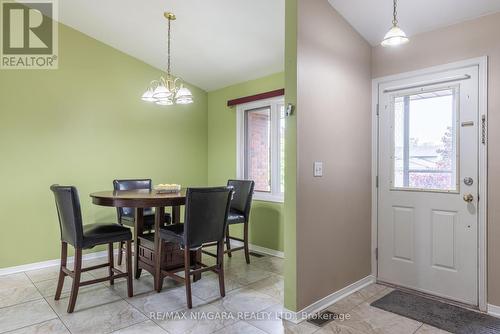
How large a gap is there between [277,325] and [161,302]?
101 centimetres

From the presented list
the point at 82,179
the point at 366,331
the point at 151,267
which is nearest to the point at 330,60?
the point at 366,331

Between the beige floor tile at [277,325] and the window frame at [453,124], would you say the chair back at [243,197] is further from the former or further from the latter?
the window frame at [453,124]

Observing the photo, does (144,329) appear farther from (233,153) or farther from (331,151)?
(233,153)

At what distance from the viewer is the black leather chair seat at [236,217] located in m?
3.66

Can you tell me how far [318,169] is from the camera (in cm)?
257

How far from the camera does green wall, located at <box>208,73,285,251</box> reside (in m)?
4.12

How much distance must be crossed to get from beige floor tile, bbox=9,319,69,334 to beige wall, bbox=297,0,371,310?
1.71 metres

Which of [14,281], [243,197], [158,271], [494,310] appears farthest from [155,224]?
[494,310]

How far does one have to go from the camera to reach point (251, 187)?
3.88 meters

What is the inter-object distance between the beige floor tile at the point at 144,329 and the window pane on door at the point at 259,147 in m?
2.41

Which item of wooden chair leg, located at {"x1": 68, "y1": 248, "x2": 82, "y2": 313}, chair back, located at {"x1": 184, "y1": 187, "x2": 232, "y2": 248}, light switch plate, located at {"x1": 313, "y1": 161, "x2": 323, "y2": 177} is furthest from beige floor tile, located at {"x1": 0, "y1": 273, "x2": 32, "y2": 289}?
light switch plate, located at {"x1": 313, "y1": 161, "x2": 323, "y2": 177}

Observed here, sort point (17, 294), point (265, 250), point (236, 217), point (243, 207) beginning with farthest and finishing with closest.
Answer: point (265, 250) → point (243, 207) → point (236, 217) → point (17, 294)

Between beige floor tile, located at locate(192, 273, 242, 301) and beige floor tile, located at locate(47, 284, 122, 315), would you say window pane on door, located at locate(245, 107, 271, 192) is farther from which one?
beige floor tile, located at locate(47, 284, 122, 315)

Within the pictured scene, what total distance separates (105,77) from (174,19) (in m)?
1.37
